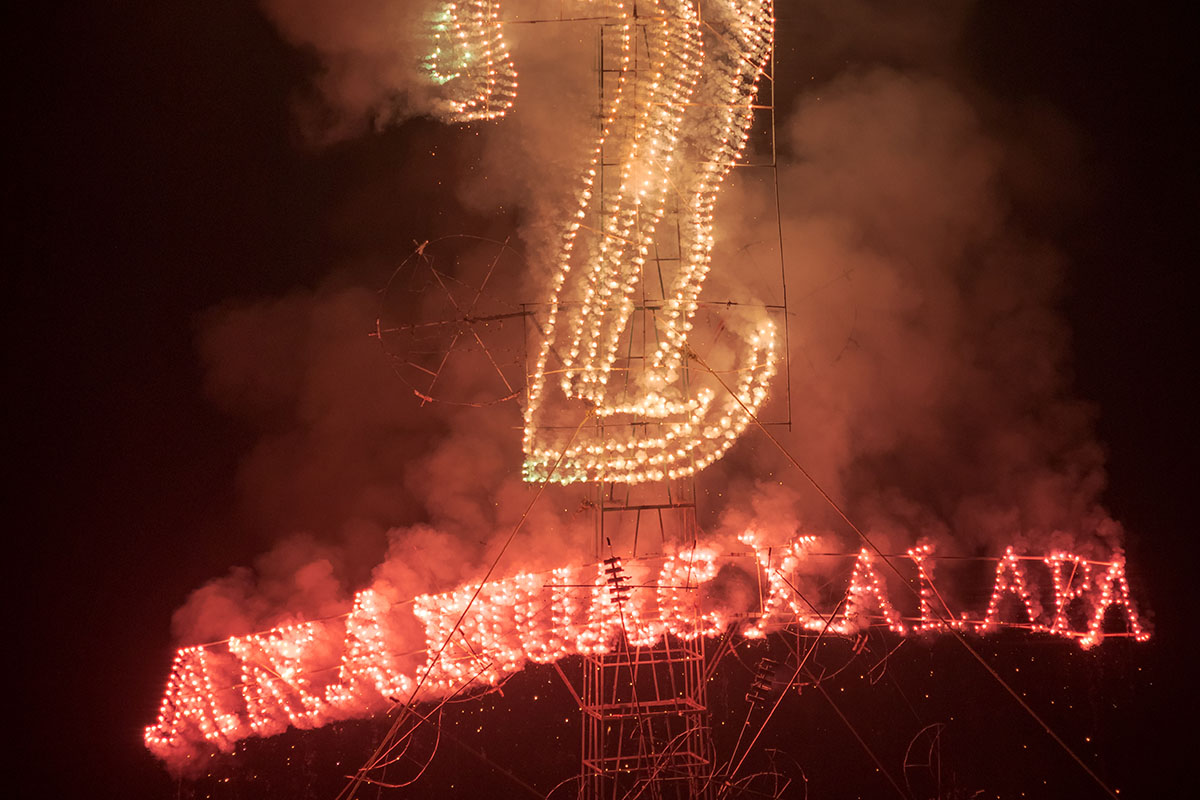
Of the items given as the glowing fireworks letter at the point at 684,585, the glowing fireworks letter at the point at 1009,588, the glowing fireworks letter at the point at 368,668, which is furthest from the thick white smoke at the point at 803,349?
the glowing fireworks letter at the point at 684,585

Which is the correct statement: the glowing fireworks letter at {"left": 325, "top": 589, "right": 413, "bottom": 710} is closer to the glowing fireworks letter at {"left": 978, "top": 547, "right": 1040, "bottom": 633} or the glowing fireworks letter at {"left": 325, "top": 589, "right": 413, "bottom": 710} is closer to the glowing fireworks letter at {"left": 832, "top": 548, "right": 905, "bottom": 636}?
the glowing fireworks letter at {"left": 832, "top": 548, "right": 905, "bottom": 636}

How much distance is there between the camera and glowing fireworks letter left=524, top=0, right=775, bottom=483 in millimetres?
4230

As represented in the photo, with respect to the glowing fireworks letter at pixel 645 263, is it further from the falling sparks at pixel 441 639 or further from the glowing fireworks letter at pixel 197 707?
the glowing fireworks letter at pixel 197 707

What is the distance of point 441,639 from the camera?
445 centimetres

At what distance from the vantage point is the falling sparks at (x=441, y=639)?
4.42 metres

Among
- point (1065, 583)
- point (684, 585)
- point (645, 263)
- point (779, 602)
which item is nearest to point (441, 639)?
point (684, 585)

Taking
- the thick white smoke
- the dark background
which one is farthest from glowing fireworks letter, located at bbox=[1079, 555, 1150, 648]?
the thick white smoke

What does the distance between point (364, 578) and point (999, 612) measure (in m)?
3.81

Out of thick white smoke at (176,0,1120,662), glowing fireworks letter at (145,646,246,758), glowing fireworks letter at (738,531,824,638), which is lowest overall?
glowing fireworks letter at (145,646,246,758)

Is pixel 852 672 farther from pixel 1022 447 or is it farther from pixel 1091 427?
pixel 1091 427

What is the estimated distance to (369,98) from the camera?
4.87m

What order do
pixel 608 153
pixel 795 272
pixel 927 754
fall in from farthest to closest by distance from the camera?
pixel 795 272, pixel 927 754, pixel 608 153

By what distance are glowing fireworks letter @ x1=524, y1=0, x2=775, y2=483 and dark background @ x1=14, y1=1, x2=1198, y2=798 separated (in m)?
1.20

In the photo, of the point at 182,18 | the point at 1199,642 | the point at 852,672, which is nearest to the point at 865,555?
the point at 852,672
